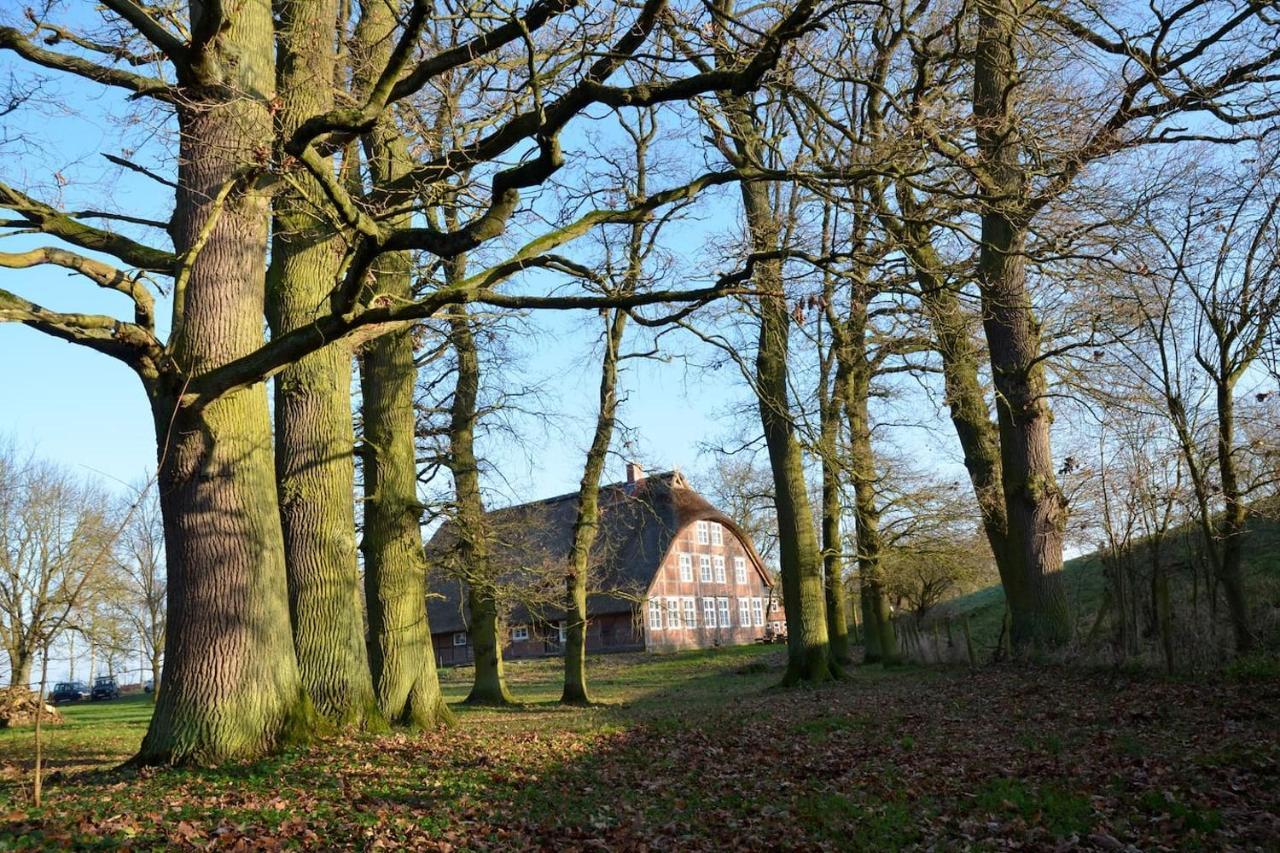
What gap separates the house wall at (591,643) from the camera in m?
48.1

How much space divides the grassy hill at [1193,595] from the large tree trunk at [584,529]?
29.2ft

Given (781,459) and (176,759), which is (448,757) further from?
(781,459)

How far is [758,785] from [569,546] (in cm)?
2704

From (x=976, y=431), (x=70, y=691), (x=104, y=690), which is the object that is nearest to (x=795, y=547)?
(x=976, y=431)

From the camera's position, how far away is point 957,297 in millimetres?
10219

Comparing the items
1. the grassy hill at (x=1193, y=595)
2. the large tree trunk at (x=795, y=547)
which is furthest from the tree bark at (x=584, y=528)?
the grassy hill at (x=1193, y=595)

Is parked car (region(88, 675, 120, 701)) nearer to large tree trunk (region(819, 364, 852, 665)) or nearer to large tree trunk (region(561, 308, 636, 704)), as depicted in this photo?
large tree trunk (region(561, 308, 636, 704))

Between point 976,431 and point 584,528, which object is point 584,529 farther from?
point 976,431

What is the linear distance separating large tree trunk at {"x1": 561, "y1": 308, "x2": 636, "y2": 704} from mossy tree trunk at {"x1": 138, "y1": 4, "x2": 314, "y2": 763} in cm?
1218

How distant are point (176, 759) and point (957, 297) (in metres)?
8.75

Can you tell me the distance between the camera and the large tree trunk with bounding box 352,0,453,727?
12.1 metres

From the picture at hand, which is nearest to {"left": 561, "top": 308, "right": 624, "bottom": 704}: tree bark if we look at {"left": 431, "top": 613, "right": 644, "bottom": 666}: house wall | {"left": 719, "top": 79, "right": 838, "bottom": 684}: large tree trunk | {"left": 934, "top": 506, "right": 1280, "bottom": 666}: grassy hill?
{"left": 719, "top": 79, "right": 838, "bottom": 684}: large tree trunk

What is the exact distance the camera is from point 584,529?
22250mm

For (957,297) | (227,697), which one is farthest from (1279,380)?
(227,697)
